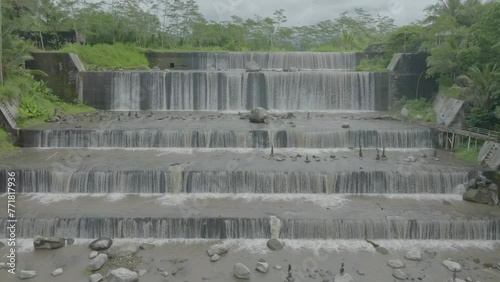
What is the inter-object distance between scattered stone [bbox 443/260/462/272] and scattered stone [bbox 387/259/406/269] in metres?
1.07

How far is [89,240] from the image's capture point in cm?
1159

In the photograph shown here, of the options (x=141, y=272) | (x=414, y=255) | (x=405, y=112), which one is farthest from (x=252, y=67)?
(x=141, y=272)

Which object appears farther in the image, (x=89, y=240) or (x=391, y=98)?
(x=391, y=98)

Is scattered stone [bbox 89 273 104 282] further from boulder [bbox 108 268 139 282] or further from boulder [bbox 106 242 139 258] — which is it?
boulder [bbox 106 242 139 258]

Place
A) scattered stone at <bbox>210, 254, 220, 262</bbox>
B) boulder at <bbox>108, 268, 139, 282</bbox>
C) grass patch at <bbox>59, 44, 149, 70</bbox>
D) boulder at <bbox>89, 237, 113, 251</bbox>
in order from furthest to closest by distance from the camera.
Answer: grass patch at <bbox>59, 44, 149, 70</bbox> < boulder at <bbox>89, 237, 113, 251</bbox> < scattered stone at <bbox>210, 254, 220, 262</bbox> < boulder at <bbox>108, 268, 139, 282</bbox>

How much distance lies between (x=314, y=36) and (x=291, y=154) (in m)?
35.5

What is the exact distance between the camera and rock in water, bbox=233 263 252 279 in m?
9.84

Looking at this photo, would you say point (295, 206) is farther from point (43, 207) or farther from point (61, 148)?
point (61, 148)

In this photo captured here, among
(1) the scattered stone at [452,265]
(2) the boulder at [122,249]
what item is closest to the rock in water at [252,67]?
(2) the boulder at [122,249]

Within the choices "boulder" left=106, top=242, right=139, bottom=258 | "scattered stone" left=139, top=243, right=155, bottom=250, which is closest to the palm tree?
"scattered stone" left=139, top=243, right=155, bottom=250

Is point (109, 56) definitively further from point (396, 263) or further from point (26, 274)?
point (396, 263)

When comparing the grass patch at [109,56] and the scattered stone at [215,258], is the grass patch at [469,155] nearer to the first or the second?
the scattered stone at [215,258]

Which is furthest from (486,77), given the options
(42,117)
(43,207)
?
(42,117)

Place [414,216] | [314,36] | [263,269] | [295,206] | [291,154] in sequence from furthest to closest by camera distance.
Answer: [314,36], [291,154], [295,206], [414,216], [263,269]
